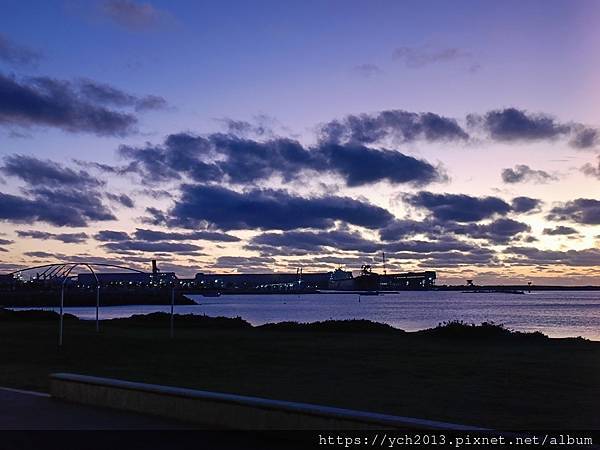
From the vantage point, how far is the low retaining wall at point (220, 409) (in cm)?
820

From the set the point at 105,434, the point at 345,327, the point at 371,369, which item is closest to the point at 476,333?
the point at 345,327

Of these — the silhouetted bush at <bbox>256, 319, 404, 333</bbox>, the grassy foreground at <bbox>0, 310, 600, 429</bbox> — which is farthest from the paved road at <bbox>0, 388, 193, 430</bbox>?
the silhouetted bush at <bbox>256, 319, 404, 333</bbox>

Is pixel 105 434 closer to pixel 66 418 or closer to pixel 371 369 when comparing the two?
pixel 66 418

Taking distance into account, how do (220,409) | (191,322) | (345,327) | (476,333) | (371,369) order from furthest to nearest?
(191,322) < (345,327) < (476,333) < (371,369) < (220,409)

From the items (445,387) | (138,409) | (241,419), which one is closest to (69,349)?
(445,387)

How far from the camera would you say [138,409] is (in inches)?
403

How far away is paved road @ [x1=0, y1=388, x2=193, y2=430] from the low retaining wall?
0.17 meters

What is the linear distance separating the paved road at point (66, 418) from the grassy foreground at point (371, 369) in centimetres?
402

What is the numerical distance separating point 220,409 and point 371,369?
10662 mm

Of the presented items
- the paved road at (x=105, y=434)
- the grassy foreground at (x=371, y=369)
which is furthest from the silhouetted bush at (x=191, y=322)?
the paved road at (x=105, y=434)

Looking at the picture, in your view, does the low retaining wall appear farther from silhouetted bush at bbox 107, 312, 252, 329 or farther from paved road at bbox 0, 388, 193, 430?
silhouetted bush at bbox 107, 312, 252, 329

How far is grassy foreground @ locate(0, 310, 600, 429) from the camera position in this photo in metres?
13.4

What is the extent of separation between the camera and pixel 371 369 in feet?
64.3

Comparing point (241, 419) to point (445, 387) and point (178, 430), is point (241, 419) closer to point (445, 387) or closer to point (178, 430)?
point (178, 430)
